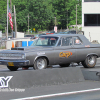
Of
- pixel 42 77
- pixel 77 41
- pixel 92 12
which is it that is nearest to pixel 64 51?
pixel 77 41

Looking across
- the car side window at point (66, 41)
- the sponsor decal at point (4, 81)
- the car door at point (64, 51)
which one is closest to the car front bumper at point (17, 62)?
the car door at point (64, 51)

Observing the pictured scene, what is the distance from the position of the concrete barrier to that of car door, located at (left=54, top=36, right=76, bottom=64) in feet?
7.15

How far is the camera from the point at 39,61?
1108cm

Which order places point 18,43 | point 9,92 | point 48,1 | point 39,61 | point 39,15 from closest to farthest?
1. point 9,92
2. point 39,61
3. point 18,43
4. point 39,15
5. point 48,1

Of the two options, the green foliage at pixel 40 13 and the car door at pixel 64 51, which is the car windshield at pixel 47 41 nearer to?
the car door at pixel 64 51

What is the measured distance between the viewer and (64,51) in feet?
38.6

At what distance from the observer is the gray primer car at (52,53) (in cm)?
1078

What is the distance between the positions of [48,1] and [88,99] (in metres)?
122

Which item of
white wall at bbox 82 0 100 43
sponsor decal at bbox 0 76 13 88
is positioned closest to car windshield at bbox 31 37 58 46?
sponsor decal at bbox 0 76 13 88

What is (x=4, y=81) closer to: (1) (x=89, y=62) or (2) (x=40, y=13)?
(1) (x=89, y=62)

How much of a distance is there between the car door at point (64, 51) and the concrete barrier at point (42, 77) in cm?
218

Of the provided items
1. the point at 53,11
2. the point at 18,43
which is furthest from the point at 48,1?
the point at 18,43

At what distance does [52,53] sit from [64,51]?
2.22 ft

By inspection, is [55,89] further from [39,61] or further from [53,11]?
[53,11]
